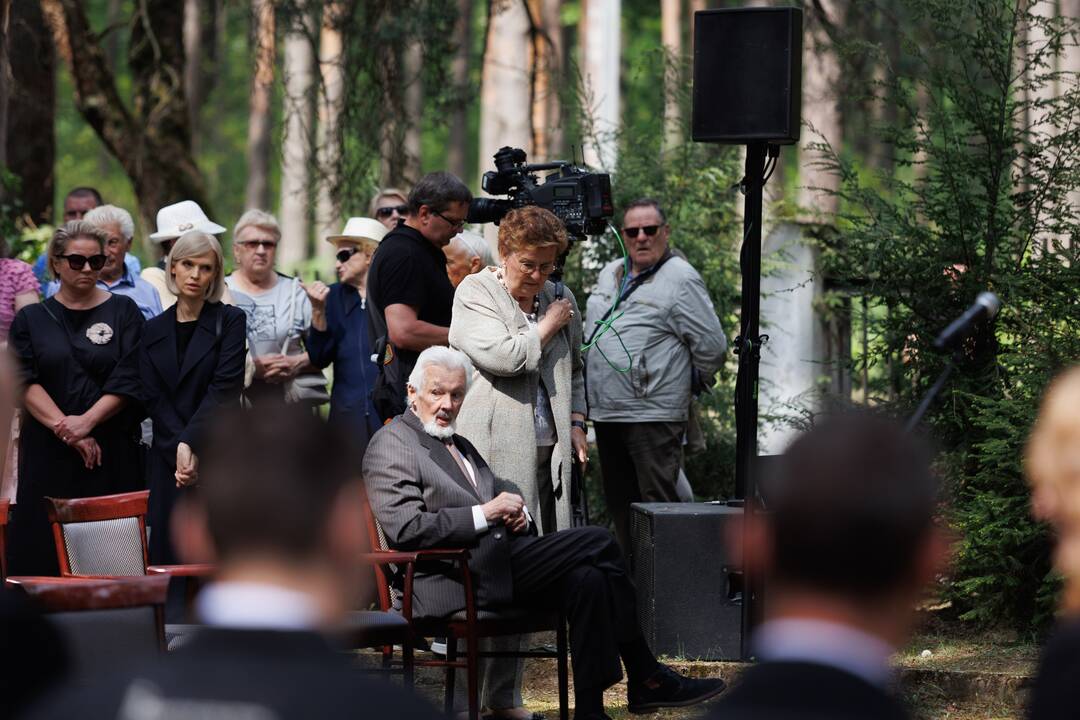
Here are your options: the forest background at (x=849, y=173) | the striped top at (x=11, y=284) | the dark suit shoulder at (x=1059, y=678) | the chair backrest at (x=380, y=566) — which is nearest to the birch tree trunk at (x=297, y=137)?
the forest background at (x=849, y=173)

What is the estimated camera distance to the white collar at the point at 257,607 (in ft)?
6.14

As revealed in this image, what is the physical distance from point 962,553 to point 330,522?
210 inches

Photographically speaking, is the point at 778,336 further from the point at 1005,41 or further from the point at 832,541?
the point at 832,541

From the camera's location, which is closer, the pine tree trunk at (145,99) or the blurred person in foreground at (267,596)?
the blurred person in foreground at (267,596)

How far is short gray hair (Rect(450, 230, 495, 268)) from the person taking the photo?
23.6ft

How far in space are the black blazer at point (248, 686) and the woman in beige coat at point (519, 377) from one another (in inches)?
155

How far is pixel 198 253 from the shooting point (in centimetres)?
640

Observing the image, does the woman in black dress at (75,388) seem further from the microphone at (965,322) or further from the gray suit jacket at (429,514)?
the microphone at (965,322)

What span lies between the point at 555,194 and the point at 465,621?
199cm

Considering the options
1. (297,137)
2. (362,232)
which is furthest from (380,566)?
(297,137)

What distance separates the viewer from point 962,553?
22.6 feet

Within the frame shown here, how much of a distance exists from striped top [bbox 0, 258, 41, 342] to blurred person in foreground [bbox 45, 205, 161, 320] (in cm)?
21

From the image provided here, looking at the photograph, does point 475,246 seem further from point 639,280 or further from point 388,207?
point 388,207

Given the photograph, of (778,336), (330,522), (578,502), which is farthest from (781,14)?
(330,522)
